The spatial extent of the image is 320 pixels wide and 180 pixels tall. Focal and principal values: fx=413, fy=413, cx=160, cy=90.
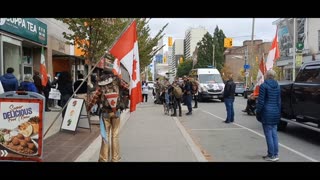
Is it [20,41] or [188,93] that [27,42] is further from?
[188,93]

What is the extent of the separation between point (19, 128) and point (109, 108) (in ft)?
5.02

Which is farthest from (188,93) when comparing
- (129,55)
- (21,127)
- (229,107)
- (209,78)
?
(209,78)

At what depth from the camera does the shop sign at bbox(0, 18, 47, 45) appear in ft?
46.6

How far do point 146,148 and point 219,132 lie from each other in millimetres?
3729

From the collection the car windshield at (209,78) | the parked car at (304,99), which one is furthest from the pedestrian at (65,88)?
the car windshield at (209,78)

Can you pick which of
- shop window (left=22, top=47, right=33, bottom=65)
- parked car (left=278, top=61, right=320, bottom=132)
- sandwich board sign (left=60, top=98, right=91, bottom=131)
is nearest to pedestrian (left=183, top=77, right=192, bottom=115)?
parked car (left=278, top=61, right=320, bottom=132)

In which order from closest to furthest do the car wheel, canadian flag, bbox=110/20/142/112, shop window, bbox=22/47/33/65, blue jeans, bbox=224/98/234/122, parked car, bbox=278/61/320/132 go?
canadian flag, bbox=110/20/142/112, parked car, bbox=278/61/320/132, the car wheel, blue jeans, bbox=224/98/234/122, shop window, bbox=22/47/33/65

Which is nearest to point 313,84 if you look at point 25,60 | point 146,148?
point 146,148

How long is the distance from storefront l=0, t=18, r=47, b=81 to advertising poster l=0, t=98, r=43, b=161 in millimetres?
7588

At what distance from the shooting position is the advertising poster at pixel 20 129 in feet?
22.3

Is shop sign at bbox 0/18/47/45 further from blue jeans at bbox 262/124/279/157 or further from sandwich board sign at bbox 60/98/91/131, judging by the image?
blue jeans at bbox 262/124/279/157

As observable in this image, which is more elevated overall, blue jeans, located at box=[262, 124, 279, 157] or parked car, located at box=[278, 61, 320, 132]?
parked car, located at box=[278, 61, 320, 132]

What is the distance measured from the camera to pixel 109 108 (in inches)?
286

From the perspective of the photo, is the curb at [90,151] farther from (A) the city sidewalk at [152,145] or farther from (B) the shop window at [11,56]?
(B) the shop window at [11,56]
